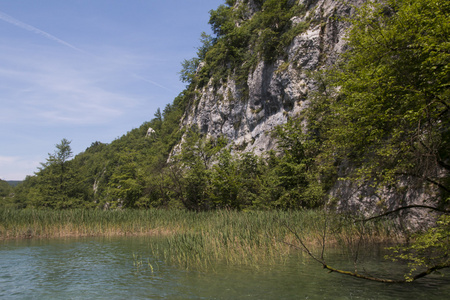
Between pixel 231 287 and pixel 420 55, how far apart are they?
7.35 metres

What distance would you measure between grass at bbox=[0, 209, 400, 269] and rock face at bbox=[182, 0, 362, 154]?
12.8 m

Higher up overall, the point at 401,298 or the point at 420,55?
the point at 420,55

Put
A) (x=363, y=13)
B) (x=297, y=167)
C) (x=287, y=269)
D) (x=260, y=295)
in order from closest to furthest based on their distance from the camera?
1. (x=260, y=295)
2. (x=287, y=269)
3. (x=363, y=13)
4. (x=297, y=167)

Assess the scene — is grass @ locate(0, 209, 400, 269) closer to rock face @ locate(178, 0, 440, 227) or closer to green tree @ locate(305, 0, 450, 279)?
green tree @ locate(305, 0, 450, 279)

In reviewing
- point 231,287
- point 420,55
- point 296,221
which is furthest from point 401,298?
point 296,221

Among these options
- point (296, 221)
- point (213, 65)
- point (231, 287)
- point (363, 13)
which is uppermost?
point (213, 65)

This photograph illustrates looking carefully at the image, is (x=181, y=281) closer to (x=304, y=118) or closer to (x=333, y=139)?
(x=333, y=139)

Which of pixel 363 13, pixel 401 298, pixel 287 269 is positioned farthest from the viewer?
pixel 363 13

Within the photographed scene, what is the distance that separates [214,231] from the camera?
11.1 meters

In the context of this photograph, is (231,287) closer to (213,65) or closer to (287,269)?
(287,269)

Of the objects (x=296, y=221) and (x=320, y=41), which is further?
(x=320, y=41)

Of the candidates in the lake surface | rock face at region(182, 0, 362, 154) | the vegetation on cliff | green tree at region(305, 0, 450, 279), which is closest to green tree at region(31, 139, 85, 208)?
the vegetation on cliff

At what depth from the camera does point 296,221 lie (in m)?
12.8

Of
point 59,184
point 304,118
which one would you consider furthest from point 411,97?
point 59,184
